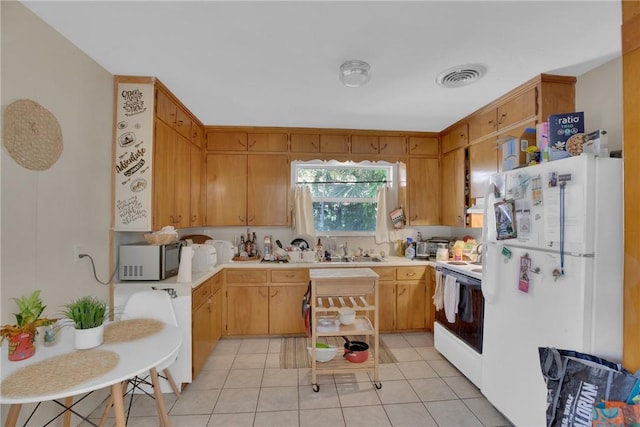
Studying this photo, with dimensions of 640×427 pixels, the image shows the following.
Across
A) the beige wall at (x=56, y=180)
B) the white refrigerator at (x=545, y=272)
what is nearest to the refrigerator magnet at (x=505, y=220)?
the white refrigerator at (x=545, y=272)

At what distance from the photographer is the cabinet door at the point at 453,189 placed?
3.28 meters

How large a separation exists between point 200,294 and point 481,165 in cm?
301

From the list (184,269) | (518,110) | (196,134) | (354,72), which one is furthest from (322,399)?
(196,134)

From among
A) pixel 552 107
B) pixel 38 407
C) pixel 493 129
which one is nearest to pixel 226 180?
pixel 38 407

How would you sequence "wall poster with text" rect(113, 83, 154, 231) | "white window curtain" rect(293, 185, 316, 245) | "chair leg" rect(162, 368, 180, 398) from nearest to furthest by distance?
"chair leg" rect(162, 368, 180, 398) → "wall poster with text" rect(113, 83, 154, 231) → "white window curtain" rect(293, 185, 316, 245)

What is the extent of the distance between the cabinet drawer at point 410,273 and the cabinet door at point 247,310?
1.55 metres

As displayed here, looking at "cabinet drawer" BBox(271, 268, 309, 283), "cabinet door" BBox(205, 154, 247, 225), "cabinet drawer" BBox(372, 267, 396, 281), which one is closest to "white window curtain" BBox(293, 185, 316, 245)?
"cabinet drawer" BBox(271, 268, 309, 283)

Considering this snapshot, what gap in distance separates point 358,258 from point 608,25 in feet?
9.20

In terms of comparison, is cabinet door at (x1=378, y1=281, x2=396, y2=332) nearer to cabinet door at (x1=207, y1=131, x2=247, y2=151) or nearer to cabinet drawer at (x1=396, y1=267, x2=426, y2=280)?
cabinet drawer at (x1=396, y1=267, x2=426, y2=280)

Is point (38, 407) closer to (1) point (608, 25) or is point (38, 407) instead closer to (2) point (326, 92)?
(2) point (326, 92)

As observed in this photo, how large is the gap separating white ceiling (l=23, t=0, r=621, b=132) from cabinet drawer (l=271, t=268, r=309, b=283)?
6.04 feet

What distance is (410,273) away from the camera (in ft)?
11.0

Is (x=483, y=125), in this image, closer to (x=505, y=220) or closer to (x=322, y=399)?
(x=505, y=220)

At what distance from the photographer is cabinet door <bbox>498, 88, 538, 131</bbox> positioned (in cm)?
228
